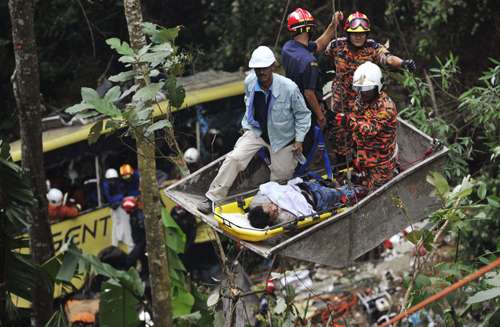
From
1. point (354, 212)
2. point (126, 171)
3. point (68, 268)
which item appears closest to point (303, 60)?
point (354, 212)

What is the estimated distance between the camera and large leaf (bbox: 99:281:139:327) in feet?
26.2

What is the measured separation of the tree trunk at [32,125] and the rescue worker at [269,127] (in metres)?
2.34

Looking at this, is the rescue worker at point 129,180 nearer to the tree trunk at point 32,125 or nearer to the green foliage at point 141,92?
the tree trunk at point 32,125

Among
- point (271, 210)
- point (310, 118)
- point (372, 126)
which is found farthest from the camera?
point (310, 118)

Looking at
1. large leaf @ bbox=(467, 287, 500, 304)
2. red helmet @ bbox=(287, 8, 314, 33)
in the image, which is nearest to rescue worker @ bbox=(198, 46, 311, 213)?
red helmet @ bbox=(287, 8, 314, 33)

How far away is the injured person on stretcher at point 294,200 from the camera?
268 inches

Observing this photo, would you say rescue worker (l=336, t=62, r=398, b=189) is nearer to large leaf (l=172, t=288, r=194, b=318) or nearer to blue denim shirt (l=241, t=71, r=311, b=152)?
blue denim shirt (l=241, t=71, r=311, b=152)

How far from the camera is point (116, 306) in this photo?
26.3 ft

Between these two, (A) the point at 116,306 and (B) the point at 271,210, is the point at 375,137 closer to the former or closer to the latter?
(B) the point at 271,210

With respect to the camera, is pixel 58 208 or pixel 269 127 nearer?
pixel 269 127

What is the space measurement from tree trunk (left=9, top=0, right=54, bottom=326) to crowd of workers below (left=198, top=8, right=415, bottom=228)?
234cm

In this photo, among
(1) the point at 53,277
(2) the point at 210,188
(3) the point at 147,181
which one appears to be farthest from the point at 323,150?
(1) the point at 53,277

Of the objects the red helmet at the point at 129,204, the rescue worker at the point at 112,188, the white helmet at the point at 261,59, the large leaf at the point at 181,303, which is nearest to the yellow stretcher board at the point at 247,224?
the white helmet at the point at 261,59

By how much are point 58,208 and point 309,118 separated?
5.56 meters
